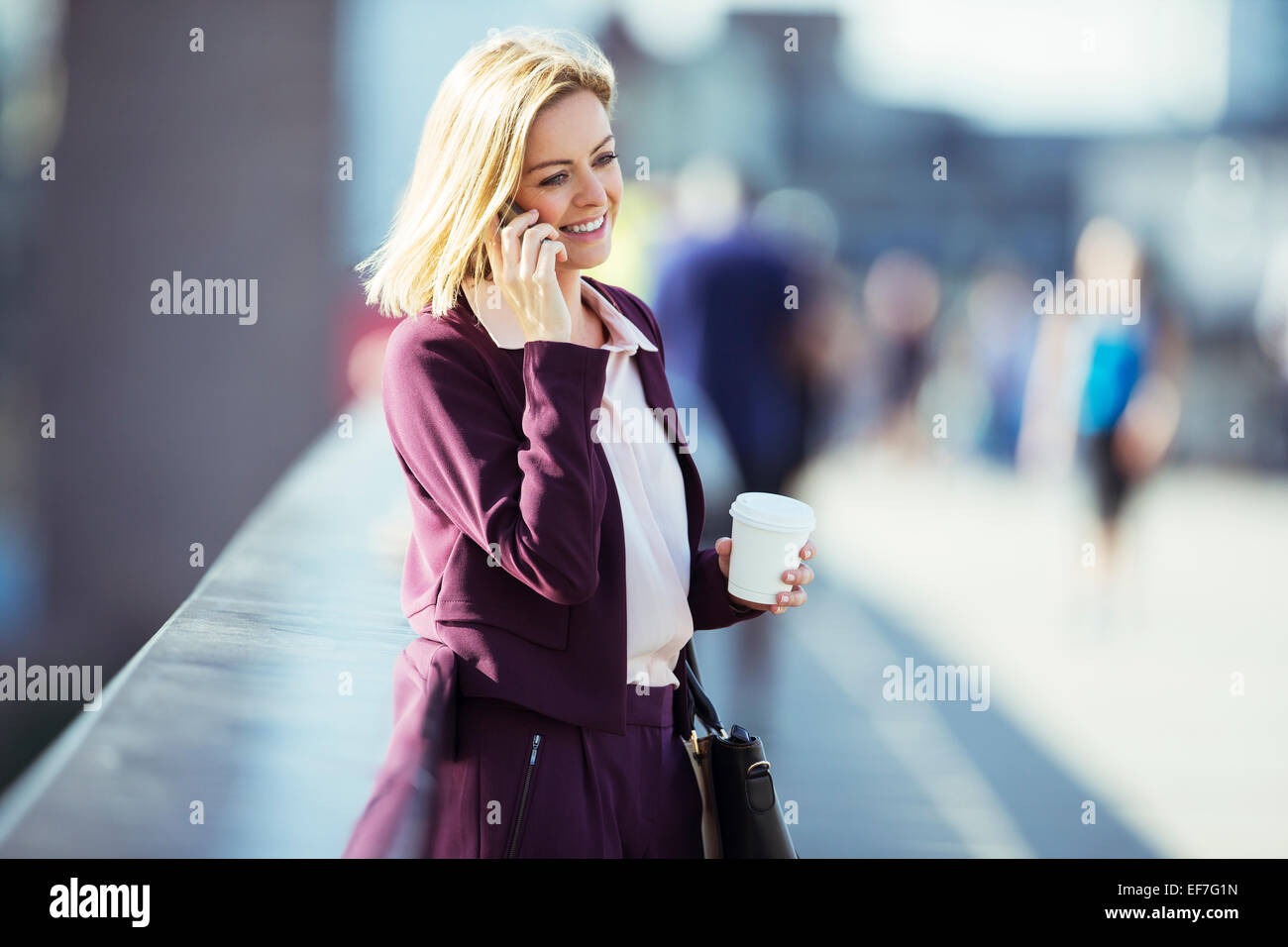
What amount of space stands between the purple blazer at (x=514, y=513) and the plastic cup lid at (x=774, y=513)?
9.6 inches

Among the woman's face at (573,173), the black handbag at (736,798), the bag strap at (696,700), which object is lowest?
the black handbag at (736,798)

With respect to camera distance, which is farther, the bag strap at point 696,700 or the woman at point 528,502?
the bag strap at point 696,700

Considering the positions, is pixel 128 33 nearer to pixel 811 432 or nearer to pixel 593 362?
pixel 811 432

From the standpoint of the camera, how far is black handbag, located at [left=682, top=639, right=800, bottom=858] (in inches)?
69.8

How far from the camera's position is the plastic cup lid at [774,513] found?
5.94 ft

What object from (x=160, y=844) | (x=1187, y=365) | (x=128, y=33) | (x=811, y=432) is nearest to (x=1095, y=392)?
(x=811, y=432)

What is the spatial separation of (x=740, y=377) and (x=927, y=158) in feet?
77.2

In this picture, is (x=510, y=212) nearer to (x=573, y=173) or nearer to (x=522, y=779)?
(x=573, y=173)

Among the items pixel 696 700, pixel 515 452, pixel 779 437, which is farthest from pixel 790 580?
pixel 779 437

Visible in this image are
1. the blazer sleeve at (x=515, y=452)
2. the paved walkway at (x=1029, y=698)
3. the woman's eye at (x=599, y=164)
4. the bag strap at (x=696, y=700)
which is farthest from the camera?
the paved walkway at (x=1029, y=698)

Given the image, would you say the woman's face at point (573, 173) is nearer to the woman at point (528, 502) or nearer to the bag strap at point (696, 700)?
the woman at point (528, 502)

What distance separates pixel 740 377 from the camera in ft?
15.9

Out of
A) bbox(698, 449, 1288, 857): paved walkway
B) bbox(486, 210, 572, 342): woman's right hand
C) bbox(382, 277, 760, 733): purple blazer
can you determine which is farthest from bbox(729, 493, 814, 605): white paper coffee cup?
bbox(698, 449, 1288, 857): paved walkway

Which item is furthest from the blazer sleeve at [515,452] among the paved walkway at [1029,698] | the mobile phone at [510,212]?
the paved walkway at [1029,698]
